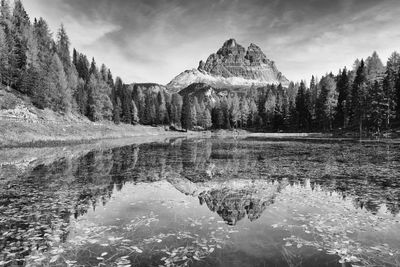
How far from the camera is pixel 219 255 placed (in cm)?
893

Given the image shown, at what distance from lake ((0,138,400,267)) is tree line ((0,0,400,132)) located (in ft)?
201

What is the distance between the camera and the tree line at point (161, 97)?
74.3 meters

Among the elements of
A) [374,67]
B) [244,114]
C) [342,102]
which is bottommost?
[244,114]

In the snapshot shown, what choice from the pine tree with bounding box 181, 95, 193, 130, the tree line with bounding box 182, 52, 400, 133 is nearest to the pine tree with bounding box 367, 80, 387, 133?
the tree line with bounding box 182, 52, 400, 133

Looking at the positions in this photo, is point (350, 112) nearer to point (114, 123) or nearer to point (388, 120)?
point (388, 120)

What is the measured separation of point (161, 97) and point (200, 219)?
488 ft

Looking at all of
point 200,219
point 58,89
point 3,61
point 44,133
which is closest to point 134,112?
point 58,89

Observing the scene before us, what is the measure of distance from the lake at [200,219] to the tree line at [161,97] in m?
61.2

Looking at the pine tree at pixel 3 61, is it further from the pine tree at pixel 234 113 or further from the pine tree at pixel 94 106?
the pine tree at pixel 234 113

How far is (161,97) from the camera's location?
157750 mm

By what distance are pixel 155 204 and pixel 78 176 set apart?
10.2m

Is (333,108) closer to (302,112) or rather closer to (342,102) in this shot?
(342,102)

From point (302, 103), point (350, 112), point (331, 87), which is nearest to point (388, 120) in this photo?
point (350, 112)

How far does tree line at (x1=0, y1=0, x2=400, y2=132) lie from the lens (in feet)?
244
